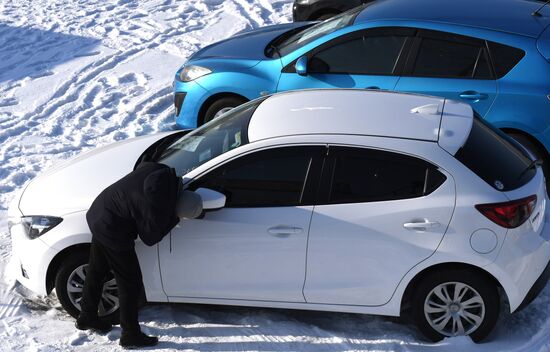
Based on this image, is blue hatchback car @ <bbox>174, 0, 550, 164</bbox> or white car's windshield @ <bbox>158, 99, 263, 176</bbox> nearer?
white car's windshield @ <bbox>158, 99, 263, 176</bbox>

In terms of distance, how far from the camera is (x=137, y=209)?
5316mm

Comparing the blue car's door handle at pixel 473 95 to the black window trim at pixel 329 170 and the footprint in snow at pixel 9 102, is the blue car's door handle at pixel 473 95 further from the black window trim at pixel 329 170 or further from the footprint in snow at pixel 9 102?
the footprint in snow at pixel 9 102

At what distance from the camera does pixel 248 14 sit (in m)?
13.1

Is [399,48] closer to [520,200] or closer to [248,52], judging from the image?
[248,52]

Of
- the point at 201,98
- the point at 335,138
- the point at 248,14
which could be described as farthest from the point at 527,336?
the point at 248,14

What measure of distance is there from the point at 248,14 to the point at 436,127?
785cm

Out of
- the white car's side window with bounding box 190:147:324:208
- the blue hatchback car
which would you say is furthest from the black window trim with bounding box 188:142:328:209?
the blue hatchback car

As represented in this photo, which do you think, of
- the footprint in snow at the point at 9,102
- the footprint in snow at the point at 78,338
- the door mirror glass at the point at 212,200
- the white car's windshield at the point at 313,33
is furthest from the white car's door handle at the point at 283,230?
the footprint in snow at the point at 9,102

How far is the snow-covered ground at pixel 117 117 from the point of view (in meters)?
5.83

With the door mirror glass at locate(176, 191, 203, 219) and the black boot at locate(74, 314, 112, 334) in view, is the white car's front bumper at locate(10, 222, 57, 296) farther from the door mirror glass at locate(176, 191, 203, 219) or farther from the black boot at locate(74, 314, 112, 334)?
the door mirror glass at locate(176, 191, 203, 219)

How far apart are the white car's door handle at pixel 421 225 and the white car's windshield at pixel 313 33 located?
3317 mm

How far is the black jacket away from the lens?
5.25 m

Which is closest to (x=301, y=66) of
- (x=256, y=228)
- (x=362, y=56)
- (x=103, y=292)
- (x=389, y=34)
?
(x=362, y=56)

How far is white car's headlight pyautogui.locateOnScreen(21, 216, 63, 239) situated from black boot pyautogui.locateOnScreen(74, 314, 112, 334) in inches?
26.2
